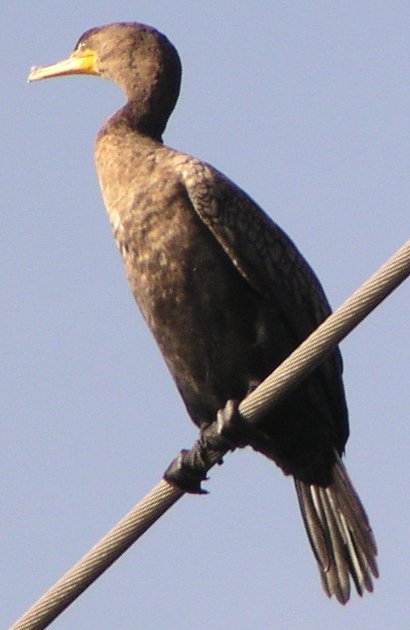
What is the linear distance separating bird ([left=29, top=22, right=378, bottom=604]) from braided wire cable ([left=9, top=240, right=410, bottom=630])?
1262 millimetres

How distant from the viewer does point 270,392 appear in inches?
214

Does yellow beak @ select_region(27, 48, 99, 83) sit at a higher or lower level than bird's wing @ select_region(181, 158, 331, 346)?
higher

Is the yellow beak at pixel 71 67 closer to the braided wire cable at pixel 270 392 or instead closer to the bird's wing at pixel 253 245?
the bird's wing at pixel 253 245

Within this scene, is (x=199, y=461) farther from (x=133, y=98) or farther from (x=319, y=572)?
(x=133, y=98)

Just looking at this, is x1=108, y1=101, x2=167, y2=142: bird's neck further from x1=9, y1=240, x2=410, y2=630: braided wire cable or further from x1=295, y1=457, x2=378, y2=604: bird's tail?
x1=9, y1=240, x2=410, y2=630: braided wire cable

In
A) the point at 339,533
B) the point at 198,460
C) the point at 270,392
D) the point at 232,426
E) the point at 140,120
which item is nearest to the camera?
the point at 270,392

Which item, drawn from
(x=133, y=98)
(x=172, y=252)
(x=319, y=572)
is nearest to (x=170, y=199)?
(x=172, y=252)

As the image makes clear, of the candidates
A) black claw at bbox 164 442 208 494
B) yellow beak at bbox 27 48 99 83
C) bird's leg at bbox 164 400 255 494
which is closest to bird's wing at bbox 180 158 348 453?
bird's leg at bbox 164 400 255 494

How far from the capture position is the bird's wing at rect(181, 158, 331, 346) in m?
6.95

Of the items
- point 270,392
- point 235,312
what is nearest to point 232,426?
point 235,312

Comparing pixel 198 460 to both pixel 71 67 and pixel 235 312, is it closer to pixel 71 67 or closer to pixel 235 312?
pixel 235 312

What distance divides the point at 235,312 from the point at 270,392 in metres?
1.53

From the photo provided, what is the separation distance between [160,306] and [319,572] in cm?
133

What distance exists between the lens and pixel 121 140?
7.48m
